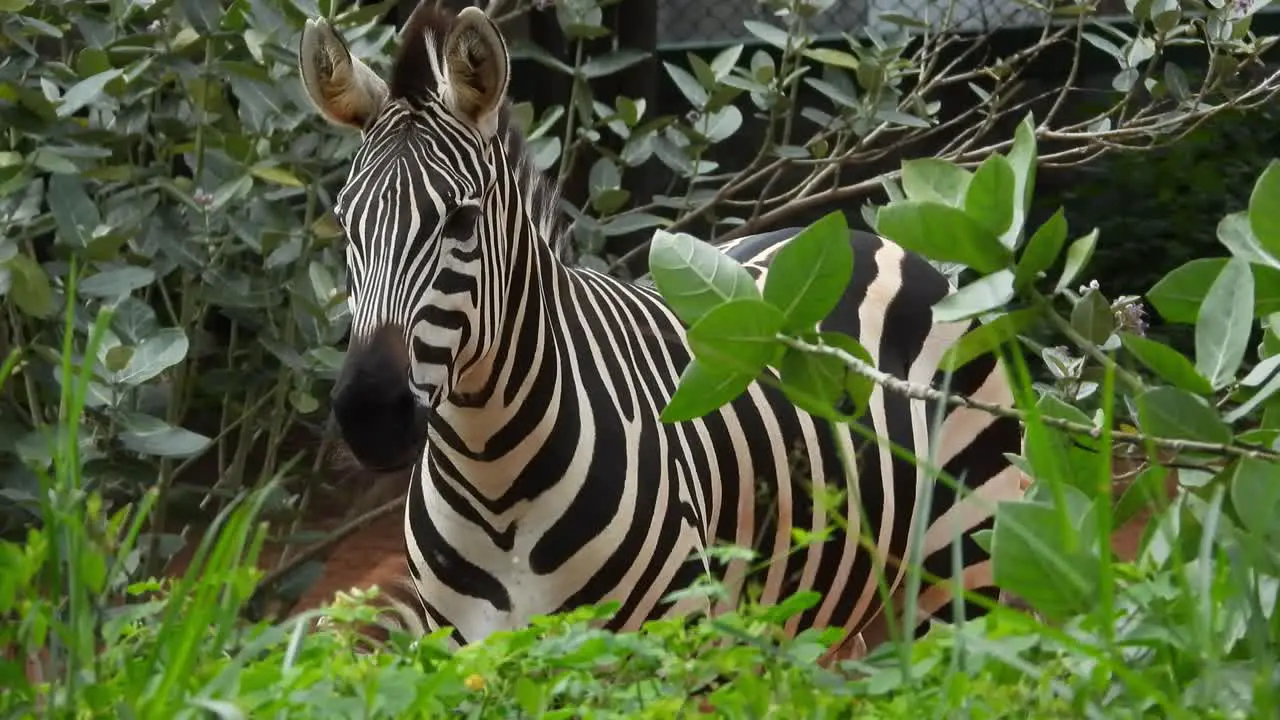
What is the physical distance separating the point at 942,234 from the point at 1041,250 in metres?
0.10

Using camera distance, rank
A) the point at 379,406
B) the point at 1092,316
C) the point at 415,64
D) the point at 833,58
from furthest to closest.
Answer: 1. the point at 833,58
2. the point at 415,64
3. the point at 379,406
4. the point at 1092,316

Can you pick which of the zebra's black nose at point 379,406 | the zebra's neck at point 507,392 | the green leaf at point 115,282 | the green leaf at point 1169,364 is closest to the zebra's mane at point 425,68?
the zebra's neck at point 507,392

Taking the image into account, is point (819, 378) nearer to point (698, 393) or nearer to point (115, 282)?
point (698, 393)

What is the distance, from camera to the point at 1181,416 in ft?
5.59

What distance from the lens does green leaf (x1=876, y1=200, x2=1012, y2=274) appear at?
169cm

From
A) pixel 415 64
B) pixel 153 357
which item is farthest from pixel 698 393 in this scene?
pixel 153 357

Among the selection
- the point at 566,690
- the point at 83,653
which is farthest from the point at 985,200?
the point at 83,653

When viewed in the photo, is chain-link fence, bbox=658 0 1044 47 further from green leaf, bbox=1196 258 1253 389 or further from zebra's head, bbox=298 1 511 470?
green leaf, bbox=1196 258 1253 389

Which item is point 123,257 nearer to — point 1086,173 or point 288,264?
point 288,264

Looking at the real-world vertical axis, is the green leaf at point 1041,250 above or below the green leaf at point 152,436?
above

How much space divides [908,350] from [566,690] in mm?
2303

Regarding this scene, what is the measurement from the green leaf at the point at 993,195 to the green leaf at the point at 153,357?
2057 mm

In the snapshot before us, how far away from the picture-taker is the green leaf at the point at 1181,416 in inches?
66.8

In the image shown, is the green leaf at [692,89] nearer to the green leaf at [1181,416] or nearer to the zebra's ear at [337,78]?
the zebra's ear at [337,78]
